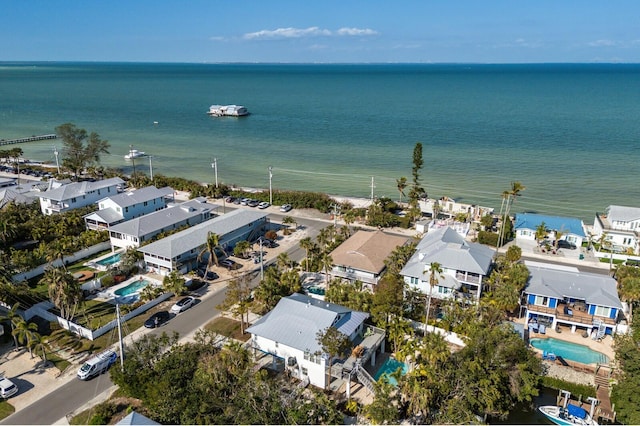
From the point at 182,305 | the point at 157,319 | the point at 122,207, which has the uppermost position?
the point at 122,207

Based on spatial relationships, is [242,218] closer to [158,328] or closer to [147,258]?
[147,258]

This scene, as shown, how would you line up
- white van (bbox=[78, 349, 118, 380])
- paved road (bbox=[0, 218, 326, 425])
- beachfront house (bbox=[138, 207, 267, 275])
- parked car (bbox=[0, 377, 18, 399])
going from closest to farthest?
paved road (bbox=[0, 218, 326, 425]) → parked car (bbox=[0, 377, 18, 399]) → white van (bbox=[78, 349, 118, 380]) → beachfront house (bbox=[138, 207, 267, 275])

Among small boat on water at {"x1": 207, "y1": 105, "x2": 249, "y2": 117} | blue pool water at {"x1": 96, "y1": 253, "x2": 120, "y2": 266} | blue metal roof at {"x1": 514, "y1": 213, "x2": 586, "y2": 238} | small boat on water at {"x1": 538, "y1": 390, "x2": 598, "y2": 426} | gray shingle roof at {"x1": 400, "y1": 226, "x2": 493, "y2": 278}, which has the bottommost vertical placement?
small boat on water at {"x1": 538, "y1": 390, "x2": 598, "y2": 426}

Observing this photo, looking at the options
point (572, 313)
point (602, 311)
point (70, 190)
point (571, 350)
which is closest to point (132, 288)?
point (70, 190)

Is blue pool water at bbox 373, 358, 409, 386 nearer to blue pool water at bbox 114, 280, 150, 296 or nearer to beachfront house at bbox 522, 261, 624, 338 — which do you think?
beachfront house at bbox 522, 261, 624, 338

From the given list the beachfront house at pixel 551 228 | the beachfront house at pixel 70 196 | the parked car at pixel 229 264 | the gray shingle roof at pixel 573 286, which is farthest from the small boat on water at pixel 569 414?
the beachfront house at pixel 70 196

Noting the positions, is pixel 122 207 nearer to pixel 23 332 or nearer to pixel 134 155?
pixel 23 332

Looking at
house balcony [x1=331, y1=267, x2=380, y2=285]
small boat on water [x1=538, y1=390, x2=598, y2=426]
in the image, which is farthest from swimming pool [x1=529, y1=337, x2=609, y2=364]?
house balcony [x1=331, y1=267, x2=380, y2=285]

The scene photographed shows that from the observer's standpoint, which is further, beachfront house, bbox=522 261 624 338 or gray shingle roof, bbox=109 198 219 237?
gray shingle roof, bbox=109 198 219 237
